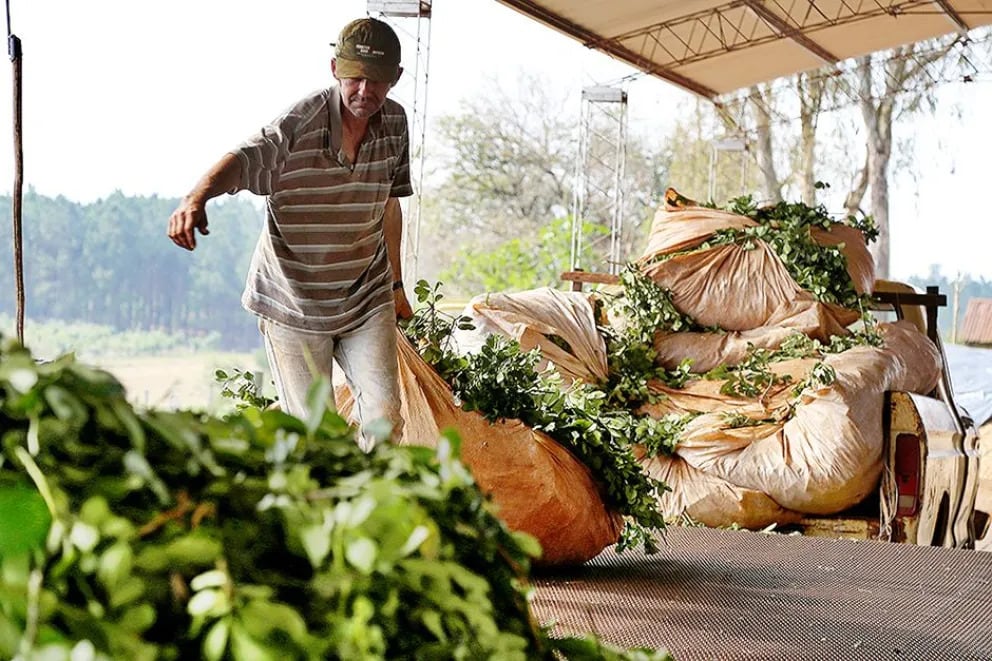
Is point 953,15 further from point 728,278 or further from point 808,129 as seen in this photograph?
point 808,129

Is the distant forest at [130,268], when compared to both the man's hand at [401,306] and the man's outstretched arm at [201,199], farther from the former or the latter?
the man's outstretched arm at [201,199]

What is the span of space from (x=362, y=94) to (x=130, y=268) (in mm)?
12460

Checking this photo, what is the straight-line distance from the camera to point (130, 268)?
15047 mm

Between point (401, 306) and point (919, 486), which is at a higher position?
point (401, 306)

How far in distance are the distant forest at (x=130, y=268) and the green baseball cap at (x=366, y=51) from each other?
1109cm

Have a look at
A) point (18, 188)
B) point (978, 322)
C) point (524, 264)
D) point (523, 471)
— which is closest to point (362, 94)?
point (18, 188)

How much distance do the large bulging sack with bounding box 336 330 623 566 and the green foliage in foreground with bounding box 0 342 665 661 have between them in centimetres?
246

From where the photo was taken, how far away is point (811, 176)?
64.4 feet

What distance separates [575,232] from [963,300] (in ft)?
35.8

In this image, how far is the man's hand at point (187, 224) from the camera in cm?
245

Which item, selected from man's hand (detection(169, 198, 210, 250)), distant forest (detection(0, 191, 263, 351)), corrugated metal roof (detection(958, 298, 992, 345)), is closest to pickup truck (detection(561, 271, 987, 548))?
man's hand (detection(169, 198, 210, 250))

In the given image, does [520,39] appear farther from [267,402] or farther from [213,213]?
[267,402]

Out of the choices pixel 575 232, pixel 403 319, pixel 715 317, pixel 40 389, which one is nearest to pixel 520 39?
pixel 575 232

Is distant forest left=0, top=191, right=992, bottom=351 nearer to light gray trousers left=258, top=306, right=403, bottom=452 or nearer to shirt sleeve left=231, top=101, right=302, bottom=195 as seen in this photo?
light gray trousers left=258, top=306, right=403, bottom=452
